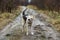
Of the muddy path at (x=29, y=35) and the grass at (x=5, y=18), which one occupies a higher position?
the muddy path at (x=29, y=35)

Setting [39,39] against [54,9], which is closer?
[39,39]

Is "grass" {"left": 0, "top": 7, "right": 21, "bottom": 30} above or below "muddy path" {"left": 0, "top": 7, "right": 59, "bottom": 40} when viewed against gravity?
below

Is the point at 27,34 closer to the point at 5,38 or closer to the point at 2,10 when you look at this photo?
the point at 5,38

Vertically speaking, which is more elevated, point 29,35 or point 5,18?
A: point 29,35

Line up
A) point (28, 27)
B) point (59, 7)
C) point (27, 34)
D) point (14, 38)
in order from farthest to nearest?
1. point (59, 7)
2. point (28, 27)
3. point (27, 34)
4. point (14, 38)

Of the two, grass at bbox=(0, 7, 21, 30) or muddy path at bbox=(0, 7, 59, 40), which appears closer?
muddy path at bbox=(0, 7, 59, 40)

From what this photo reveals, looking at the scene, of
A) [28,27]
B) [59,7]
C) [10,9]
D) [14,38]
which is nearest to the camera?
[14,38]

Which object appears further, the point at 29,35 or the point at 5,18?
the point at 5,18

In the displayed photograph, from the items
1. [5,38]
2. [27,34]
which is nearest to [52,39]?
[27,34]

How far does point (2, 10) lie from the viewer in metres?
20.1

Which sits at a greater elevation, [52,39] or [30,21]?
[30,21]

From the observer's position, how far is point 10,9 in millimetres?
21875

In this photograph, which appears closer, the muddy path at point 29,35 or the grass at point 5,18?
the muddy path at point 29,35

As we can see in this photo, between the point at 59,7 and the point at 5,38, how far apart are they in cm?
1192
